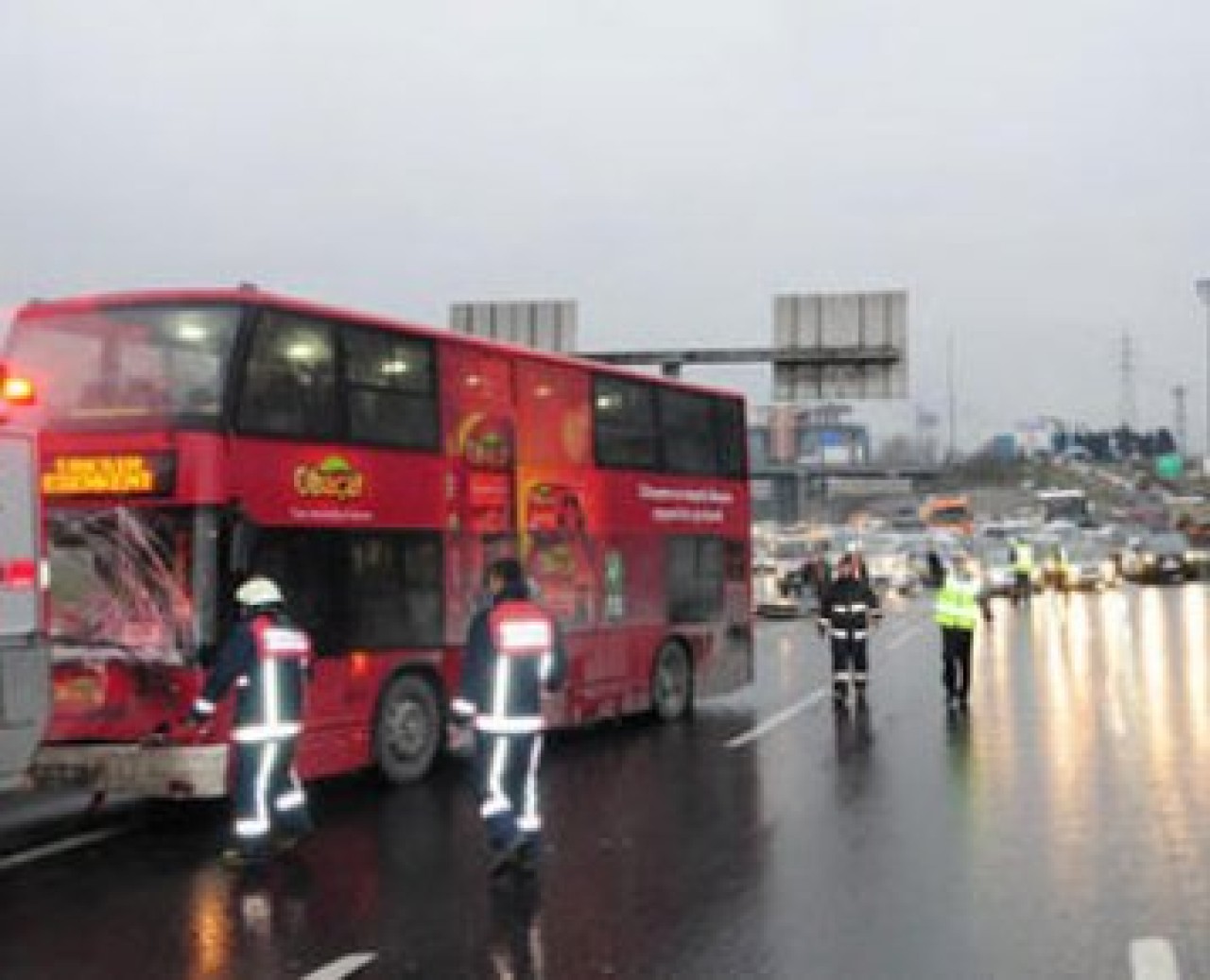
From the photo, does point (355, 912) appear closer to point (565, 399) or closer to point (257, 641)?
point (257, 641)

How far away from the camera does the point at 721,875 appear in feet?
29.0

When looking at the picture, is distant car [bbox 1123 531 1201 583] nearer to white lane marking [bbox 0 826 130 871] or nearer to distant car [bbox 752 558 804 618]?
distant car [bbox 752 558 804 618]

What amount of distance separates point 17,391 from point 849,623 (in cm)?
1071

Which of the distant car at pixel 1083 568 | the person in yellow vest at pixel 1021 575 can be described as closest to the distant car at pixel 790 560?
the person in yellow vest at pixel 1021 575

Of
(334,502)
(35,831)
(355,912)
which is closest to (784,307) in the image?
(334,502)

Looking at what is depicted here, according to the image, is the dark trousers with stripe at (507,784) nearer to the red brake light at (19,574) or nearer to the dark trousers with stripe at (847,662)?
the red brake light at (19,574)

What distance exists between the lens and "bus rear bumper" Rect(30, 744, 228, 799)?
413 inches

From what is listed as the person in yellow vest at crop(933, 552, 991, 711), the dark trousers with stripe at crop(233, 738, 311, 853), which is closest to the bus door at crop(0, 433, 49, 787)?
the dark trousers with stripe at crop(233, 738, 311, 853)

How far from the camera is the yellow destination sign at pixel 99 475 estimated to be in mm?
10891

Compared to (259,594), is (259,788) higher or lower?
lower

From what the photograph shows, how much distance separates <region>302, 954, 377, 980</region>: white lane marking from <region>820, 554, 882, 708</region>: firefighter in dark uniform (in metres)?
11.6

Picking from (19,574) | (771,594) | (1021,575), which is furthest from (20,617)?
(771,594)

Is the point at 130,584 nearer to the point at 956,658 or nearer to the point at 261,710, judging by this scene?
the point at 261,710

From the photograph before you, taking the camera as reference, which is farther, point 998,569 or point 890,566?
point 890,566
